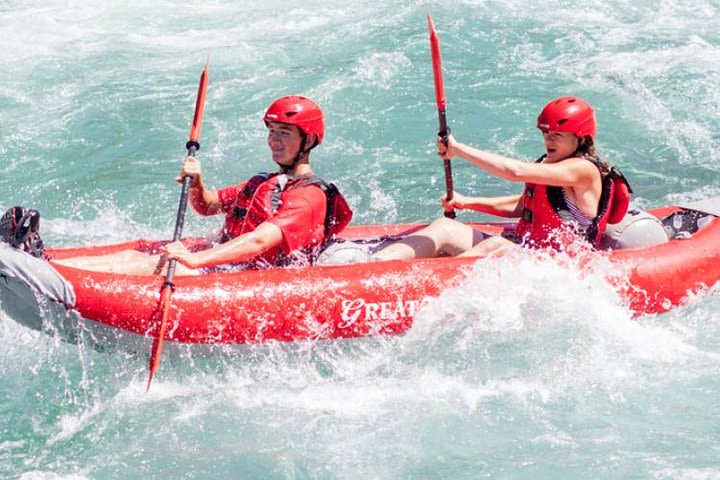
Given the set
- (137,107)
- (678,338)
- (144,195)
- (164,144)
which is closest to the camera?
(678,338)

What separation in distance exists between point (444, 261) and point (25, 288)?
2259mm

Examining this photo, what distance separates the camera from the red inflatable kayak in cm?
512

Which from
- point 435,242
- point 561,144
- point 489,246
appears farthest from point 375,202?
point 561,144

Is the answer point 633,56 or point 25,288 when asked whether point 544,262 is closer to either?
point 25,288

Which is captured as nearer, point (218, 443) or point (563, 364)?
point (218, 443)

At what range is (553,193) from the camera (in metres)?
5.84

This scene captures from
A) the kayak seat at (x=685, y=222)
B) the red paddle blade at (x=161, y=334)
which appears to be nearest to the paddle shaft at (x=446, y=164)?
the kayak seat at (x=685, y=222)

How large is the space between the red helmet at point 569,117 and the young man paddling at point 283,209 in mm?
1266

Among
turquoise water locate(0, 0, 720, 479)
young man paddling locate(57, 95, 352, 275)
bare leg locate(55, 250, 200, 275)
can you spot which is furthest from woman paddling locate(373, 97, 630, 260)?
bare leg locate(55, 250, 200, 275)

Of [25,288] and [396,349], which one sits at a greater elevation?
[25,288]

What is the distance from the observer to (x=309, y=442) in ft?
16.6

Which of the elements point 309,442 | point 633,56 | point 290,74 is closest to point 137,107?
point 290,74

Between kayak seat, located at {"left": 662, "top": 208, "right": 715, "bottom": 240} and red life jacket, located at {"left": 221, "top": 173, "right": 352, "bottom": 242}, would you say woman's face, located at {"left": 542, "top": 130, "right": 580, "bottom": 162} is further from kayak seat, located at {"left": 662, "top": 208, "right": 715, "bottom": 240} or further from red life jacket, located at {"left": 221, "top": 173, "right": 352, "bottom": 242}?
red life jacket, located at {"left": 221, "top": 173, "right": 352, "bottom": 242}

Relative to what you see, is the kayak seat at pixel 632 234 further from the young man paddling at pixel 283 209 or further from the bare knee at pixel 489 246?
the young man paddling at pixel 283 209
